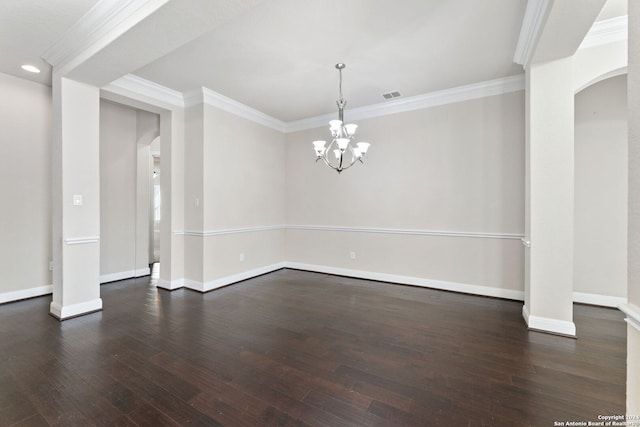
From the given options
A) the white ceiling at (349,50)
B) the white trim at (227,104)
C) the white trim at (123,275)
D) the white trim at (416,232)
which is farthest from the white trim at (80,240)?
the white trim at (416,232)

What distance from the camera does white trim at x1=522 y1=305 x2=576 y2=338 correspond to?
104 inches

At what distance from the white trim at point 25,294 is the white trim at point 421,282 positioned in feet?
12.0

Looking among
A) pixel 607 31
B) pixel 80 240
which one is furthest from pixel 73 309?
pixel 607 31

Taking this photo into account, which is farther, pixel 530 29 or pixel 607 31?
pixel 607 31

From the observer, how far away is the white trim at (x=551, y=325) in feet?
8.69

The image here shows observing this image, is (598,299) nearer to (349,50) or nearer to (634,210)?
(634,210)

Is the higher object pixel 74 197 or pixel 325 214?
pixel 74 197

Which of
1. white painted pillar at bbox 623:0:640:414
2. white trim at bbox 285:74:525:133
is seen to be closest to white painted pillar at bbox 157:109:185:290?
white trim at bbox 285:74:525:133

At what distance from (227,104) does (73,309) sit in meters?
3.28

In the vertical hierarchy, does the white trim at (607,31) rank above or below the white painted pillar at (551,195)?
above

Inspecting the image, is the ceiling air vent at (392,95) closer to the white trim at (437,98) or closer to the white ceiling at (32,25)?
the white trim at (437,98)

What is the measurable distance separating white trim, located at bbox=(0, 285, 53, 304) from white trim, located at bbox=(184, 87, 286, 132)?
3204 mm

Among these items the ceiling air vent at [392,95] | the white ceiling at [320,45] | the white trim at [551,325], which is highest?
the ceiling air vent at [392,95]

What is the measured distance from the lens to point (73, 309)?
10.2 ft
